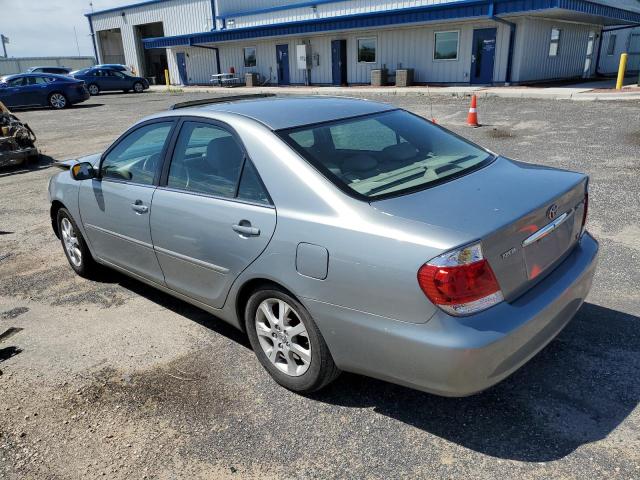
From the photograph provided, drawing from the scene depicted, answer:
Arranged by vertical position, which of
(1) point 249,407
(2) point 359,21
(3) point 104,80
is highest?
(2) point 359,21

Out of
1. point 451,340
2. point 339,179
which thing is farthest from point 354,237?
point 451,340

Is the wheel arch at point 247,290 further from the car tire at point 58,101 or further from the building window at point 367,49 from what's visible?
the building window at point 367,49

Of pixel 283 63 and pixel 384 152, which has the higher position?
pixel 384 152

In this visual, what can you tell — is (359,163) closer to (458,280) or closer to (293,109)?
(293,109)

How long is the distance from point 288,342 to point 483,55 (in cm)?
2210

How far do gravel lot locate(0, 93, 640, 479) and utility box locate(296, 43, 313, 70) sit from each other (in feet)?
82.1

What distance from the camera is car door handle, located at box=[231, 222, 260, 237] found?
2931mm

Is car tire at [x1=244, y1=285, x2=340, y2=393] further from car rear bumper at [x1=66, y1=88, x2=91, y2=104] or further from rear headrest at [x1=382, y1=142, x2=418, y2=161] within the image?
car rear bumper at [x1=66, y1=88, x2=91, y2=104]

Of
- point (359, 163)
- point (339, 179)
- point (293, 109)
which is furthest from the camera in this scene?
point (293, 109)

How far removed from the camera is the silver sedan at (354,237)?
2.38m

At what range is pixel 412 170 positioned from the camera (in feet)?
10.3

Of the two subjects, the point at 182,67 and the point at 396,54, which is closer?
the point at 396,54

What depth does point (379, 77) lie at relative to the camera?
2472 cm

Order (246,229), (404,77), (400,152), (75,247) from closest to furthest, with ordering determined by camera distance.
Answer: (246,229) → (400,152) → (75,247) → (404,77)
